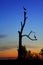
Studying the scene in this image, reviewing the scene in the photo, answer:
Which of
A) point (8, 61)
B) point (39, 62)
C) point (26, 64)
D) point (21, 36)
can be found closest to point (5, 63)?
point (8, 61)

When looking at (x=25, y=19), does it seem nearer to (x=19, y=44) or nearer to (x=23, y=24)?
(x=23, y=24)

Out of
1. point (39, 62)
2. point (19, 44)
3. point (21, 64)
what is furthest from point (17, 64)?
point (19, 44)

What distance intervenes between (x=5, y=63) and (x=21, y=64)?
2.26 metres

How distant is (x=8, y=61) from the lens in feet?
102

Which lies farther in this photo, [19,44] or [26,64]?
[19,44]

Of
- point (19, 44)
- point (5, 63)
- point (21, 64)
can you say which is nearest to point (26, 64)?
point (21, 64)

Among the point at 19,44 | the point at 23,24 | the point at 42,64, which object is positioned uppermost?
the point at 23,24

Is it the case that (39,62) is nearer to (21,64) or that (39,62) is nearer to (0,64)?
(21,64)

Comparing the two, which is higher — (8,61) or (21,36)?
(21,36)

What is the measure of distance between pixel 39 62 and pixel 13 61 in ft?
12.4

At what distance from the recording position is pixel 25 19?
35.8m

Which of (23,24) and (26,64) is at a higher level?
(23,24)

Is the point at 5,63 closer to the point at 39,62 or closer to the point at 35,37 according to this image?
the point at 39,62

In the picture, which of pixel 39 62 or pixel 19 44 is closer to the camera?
pixel 39 62
